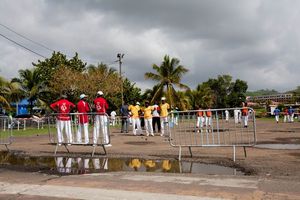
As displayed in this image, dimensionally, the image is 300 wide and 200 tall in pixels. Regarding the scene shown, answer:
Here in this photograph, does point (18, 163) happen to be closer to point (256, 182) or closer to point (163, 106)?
point (256, 182)

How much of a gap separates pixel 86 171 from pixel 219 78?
90.0 m

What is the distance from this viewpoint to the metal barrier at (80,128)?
38.4 feet

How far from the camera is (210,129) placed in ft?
34.7

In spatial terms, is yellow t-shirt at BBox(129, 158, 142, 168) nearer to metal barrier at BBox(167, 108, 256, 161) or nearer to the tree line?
metal barrier at BBox(167, 108, 256, 161)

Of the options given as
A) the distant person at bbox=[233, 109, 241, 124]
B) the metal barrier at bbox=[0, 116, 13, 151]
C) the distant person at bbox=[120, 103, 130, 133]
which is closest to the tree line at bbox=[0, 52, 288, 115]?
the distant person at bbox=[120, 103, 130, 133]

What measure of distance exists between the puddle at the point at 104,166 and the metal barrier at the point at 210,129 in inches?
44.2

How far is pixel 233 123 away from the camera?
1052 cm

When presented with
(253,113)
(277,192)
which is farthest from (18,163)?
(277,192)

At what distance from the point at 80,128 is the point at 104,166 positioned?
3.46m

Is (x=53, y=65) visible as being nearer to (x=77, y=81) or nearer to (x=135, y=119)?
(x=77, y=81)

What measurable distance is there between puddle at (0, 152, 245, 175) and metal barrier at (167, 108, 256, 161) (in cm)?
112

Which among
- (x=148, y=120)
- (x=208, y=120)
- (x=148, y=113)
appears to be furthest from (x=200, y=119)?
(x=148, y=113)

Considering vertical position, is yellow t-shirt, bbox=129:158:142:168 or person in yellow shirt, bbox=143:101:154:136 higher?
person in yellow shirt, bbox=143:101:154:136

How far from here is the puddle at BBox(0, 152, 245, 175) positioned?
8.38 metres
